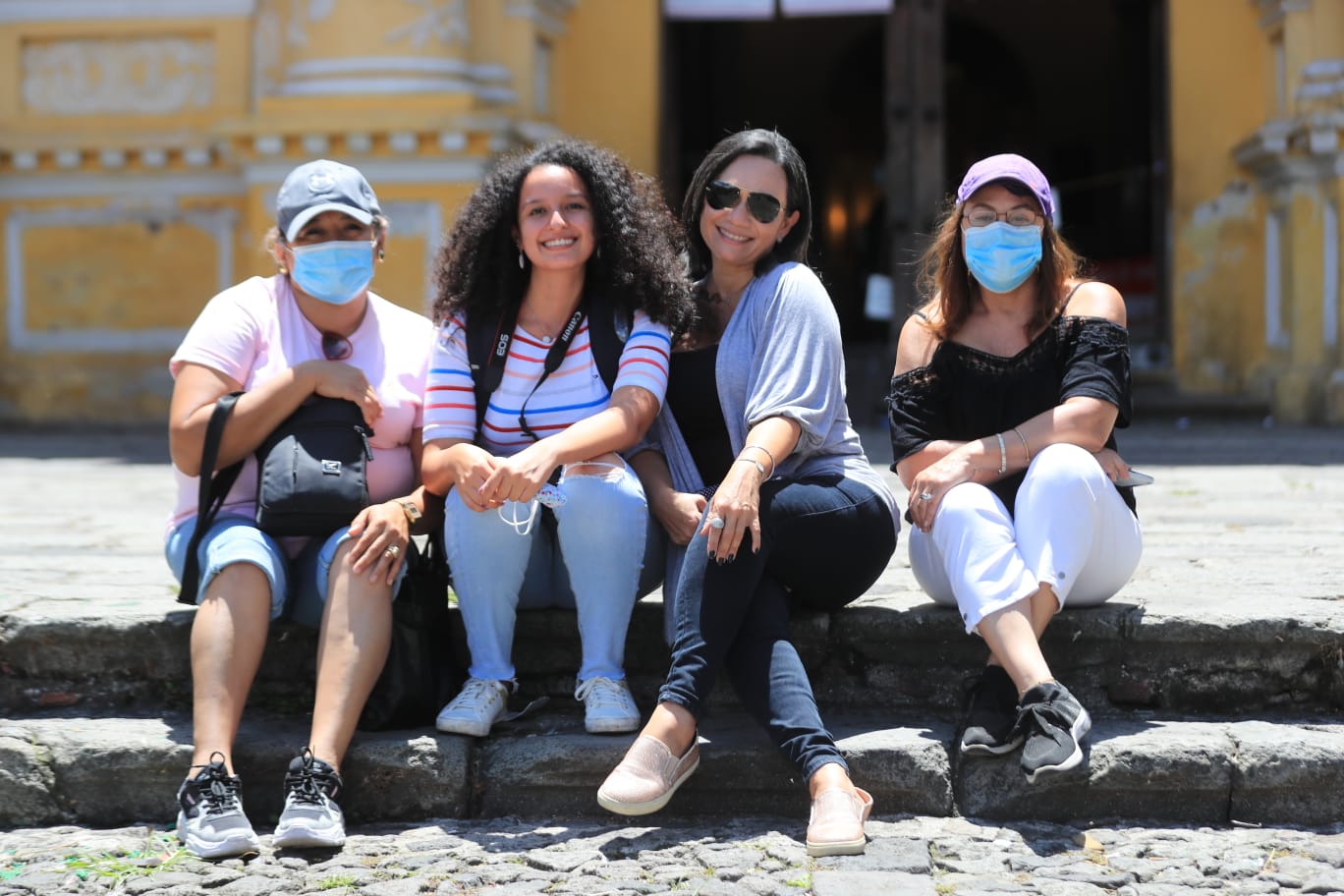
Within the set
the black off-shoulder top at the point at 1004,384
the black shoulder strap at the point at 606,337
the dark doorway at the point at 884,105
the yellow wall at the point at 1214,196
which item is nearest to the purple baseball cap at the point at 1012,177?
the black off-shoulder top at the point at 1004,384

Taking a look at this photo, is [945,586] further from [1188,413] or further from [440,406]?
[1188,413]

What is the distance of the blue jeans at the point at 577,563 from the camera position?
357 centimetres

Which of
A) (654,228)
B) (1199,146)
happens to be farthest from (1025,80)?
(654,228)

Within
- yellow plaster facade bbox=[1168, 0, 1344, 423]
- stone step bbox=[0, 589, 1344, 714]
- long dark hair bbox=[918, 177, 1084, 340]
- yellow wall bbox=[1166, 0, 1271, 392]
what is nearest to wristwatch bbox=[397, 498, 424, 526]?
stone step bbox=[0, 589, 1344, 714]

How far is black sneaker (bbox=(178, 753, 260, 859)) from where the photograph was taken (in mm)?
3205

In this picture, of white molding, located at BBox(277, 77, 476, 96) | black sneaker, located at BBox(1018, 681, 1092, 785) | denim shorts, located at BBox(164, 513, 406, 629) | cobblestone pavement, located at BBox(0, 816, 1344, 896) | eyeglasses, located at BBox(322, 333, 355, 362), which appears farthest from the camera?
white molding, located at BBox(277, 77, 476, 96)

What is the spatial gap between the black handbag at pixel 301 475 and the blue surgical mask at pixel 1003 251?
1.51 m

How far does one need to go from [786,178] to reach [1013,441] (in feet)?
2.79

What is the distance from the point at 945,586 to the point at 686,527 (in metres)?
0.66

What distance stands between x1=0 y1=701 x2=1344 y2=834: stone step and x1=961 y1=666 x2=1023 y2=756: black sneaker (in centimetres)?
6

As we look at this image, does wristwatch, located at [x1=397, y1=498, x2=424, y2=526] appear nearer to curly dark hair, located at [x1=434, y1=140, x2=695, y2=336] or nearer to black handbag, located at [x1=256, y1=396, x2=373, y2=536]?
black handbag, located at [x1=256, y1=396, x2=373, y2=536]

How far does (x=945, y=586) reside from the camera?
12.4 feet

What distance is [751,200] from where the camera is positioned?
12.5 feet

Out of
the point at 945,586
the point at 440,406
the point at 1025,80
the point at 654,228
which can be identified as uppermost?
the point at 1025,80
